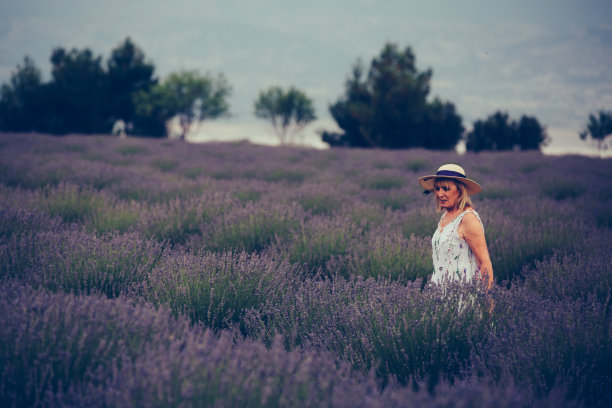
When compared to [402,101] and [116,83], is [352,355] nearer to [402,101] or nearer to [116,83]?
[402,101]

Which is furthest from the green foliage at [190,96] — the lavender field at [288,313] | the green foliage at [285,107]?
the lavender field at [288,313]

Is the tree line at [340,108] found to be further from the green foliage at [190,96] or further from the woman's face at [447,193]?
the woman's face at [447,193]

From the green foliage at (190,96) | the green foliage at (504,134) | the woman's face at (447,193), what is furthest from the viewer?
the green foliage at (190,96)

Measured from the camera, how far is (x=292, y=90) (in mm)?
53906

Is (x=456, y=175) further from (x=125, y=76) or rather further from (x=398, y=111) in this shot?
(x=125, y=76)

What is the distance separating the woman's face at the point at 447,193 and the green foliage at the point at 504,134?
32921 millimetres

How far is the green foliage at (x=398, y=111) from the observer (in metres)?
32.2

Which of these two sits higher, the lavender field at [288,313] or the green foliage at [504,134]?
the green foliage at [504,134]

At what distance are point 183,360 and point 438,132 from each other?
33710 millimetres

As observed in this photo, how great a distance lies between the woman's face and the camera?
298cm

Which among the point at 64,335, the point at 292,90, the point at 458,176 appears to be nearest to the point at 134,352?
the point at 64,335

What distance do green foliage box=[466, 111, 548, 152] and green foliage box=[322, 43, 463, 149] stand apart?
5.37 feet

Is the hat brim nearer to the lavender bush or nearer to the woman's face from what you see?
the woman's face

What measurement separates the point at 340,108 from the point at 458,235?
112 feet
